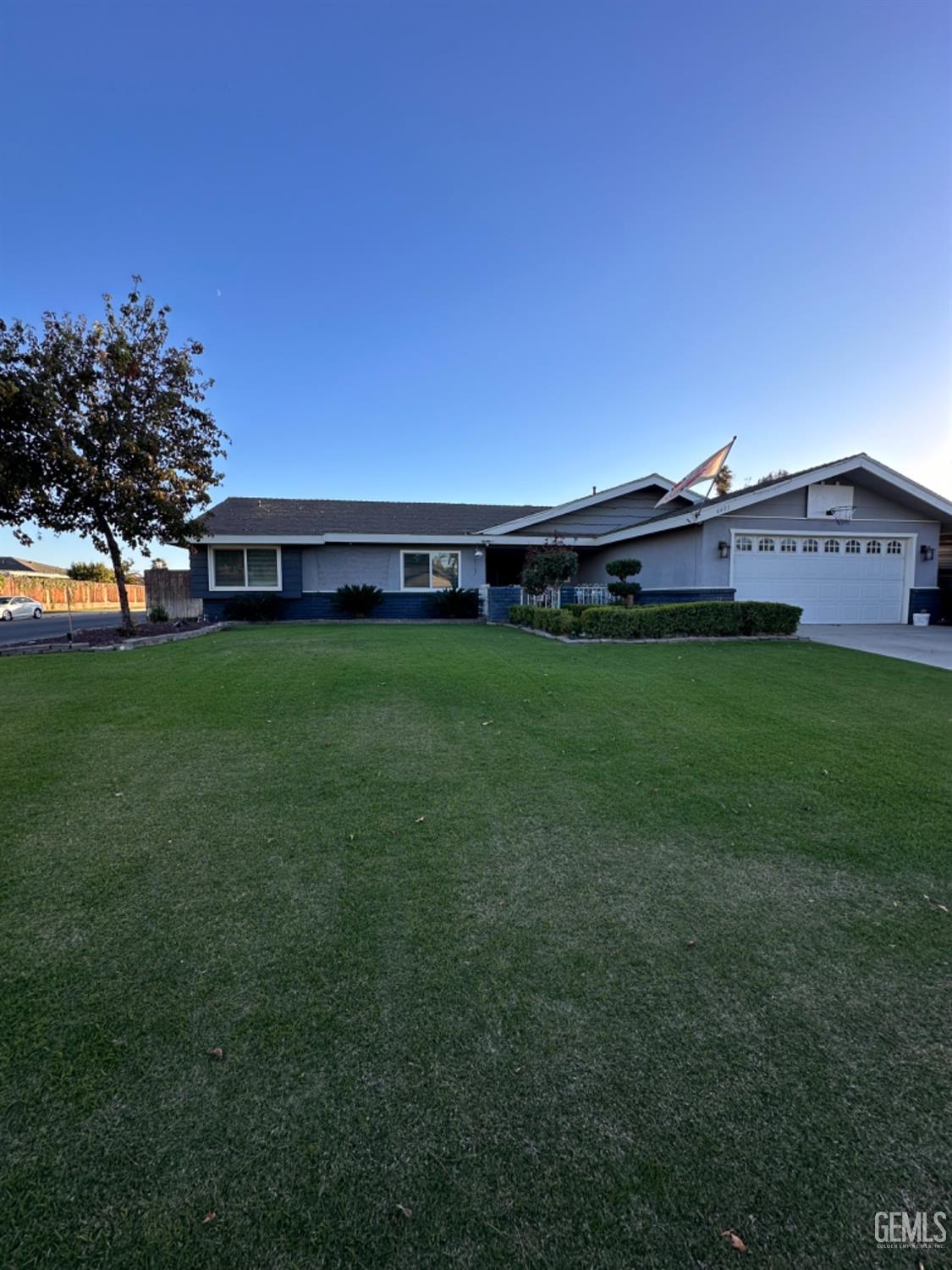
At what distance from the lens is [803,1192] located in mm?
1296

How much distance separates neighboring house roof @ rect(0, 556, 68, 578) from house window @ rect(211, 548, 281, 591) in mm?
38517

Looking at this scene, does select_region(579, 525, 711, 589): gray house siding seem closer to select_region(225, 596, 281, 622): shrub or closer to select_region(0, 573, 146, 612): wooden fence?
select_region(225, 596, 281, 622): shrub

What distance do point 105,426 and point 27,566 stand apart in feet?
163

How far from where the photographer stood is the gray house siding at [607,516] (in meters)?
17.4

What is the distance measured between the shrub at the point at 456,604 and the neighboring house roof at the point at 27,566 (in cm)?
4311

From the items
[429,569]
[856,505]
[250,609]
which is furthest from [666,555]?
[250,609]

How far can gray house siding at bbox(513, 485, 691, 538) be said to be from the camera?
57.0 feet

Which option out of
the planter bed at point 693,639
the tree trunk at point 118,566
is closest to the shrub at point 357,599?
the tree trunk at point 118,566

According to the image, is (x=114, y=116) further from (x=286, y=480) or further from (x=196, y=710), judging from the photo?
(x=286, y=480)

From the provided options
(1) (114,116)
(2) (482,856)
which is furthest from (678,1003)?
(1) (114,116)

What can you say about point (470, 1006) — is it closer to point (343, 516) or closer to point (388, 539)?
point (388, 539)

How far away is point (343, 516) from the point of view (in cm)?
1833

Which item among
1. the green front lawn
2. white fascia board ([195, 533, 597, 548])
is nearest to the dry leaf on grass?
the green front lawn

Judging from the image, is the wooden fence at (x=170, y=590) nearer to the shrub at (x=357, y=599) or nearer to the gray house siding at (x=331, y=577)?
the gray house siding at (x=331, y=577)
